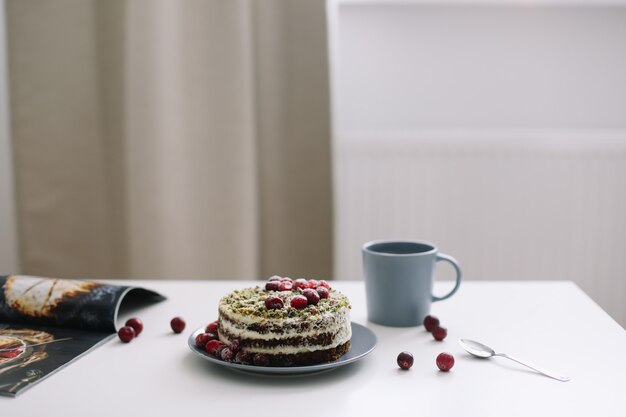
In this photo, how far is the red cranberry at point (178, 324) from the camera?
0.88m

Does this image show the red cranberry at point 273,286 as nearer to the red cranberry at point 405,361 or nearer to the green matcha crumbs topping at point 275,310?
the green matcha crumbs topping at point 275,310

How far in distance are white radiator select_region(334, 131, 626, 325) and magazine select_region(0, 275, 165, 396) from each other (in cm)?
105

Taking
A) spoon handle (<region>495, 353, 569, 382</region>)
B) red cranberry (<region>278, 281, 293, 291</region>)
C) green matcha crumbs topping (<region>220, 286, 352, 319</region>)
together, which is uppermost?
red cranberry (<region>278, 281, 293, 291</region>)

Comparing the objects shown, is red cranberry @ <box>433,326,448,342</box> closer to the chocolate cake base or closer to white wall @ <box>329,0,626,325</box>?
the chocolate cake base

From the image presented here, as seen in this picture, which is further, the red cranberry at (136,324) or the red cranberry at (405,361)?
the red cranberry at (136,324)

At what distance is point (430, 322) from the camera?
896mm

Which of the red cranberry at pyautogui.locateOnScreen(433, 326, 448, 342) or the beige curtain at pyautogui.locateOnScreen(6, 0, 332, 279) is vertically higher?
the beige curtain at pyautogui.locateOnScreen(6, 0, 332, 279)

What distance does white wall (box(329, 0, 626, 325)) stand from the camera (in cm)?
196

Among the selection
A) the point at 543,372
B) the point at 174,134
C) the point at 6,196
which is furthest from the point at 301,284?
the point at 6,196

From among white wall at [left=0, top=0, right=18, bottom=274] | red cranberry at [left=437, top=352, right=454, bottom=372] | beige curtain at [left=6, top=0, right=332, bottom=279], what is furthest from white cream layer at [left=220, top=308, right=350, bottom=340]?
white wall at [left=0, top=0, right=18, bottom=274]

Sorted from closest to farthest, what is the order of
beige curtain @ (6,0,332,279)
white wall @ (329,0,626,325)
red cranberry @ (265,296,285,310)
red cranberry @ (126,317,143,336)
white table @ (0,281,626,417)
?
white table @ (0,281,626,417) < red cranberry @ (265,296,285,310) < red cranberry @ (126,317,143,336) < beige curtain @ (6,0,332,279) < white wall @ (329,0,626,325)

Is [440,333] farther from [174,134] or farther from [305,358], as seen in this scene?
[174,134]

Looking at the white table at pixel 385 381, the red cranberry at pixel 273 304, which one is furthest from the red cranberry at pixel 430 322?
the red cranberry at pixel 273 304

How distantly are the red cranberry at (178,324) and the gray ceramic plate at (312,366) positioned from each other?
2.0 inches
